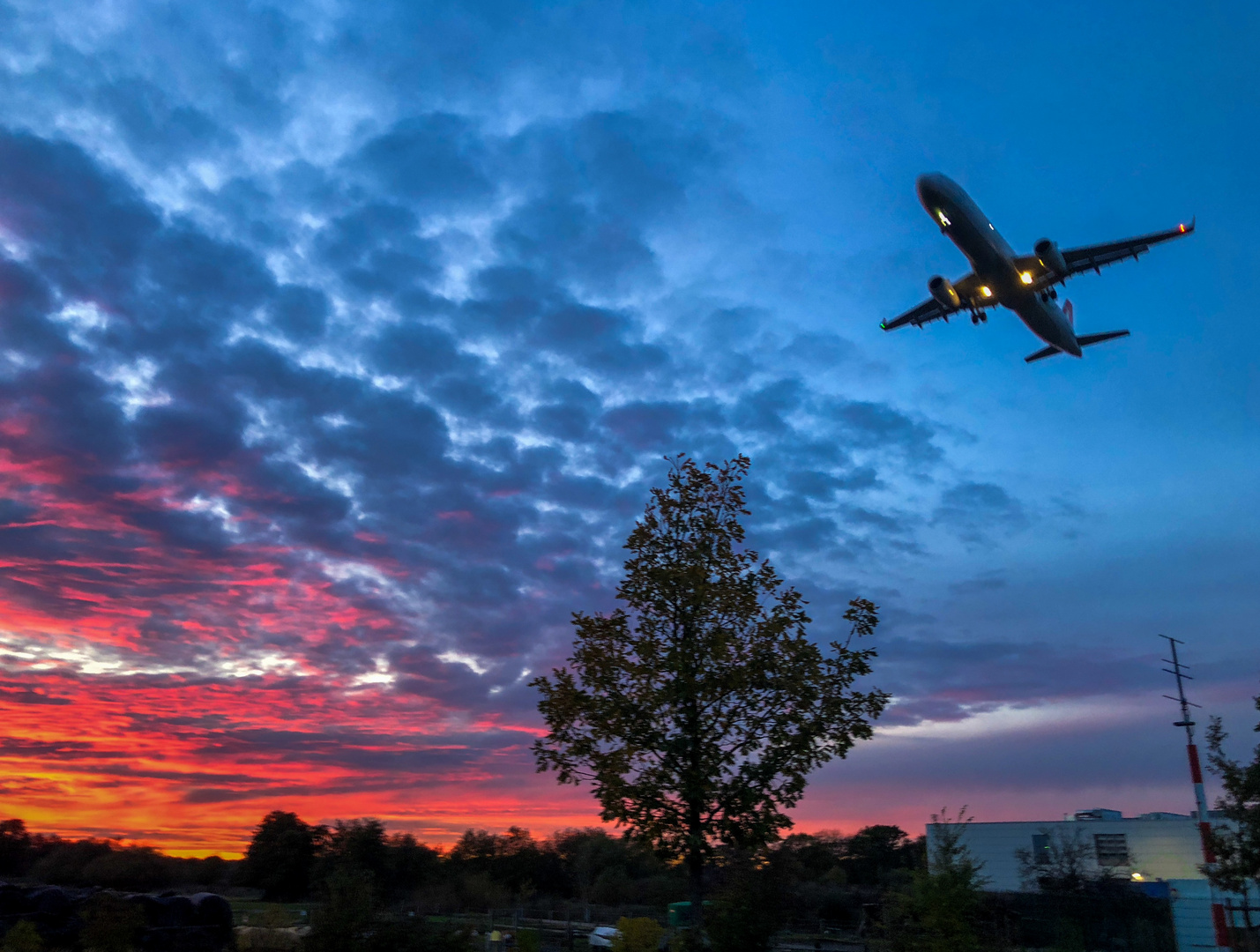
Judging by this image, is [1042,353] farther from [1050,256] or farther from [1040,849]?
[1040,849]

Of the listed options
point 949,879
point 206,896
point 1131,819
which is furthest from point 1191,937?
point 206,896

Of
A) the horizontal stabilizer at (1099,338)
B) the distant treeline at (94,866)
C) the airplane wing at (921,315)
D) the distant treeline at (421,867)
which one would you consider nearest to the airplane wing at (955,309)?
the airplane wing at (921,315)

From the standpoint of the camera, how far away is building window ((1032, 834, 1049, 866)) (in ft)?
193

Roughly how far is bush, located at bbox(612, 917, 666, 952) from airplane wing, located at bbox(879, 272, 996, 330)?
117 feet

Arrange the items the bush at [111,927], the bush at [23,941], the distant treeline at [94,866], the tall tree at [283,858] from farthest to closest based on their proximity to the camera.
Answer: the tall tree at [283,858] → the distant treeline at [94,866] → the bush at [23,941] → the bush at [111,927]

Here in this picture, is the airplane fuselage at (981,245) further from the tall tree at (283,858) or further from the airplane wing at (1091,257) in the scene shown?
the tall tree at (283,858)

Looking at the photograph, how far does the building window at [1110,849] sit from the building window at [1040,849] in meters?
3.20

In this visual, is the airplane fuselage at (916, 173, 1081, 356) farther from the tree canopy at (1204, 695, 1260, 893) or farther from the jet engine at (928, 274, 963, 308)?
the tree canopy at (1204, 695, 1260, 893)

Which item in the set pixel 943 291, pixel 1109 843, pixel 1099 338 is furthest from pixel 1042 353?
pixel 1109 843

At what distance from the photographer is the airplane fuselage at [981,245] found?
131 ft

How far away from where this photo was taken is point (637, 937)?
18.5 metres

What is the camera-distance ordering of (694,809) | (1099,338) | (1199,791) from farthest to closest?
(1099,338) → (1199,791) → (694,809)

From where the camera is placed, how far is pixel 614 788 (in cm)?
1440

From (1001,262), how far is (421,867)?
71.4 m
